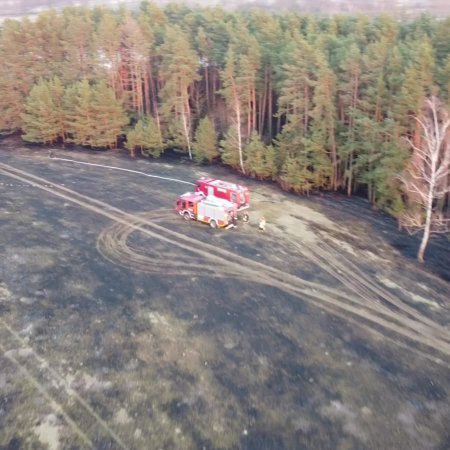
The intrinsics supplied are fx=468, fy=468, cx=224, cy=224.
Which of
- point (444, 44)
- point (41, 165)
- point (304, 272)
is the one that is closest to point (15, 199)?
point (41, 165)

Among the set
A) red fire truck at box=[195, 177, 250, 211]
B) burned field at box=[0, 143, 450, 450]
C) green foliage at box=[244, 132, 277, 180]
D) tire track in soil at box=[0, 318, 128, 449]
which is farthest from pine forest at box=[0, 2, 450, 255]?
tire track in soil at box=[0, 318, 128, 449]

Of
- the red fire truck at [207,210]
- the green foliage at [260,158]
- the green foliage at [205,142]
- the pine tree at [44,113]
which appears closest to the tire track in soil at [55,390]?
the red fire truck at [207,210]

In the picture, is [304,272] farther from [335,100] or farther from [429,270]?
[335,100]

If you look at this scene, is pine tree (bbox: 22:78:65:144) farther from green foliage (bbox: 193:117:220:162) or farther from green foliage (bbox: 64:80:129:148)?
green foliage (bbox: 193:117:220:162)

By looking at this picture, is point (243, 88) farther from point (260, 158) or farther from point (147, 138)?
point (147, 138)

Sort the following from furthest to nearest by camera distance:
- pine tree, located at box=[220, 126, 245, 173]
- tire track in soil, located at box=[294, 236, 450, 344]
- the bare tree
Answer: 1. pine tree, located at box=[220, 126, 245, 173]
2. the bare tree
3. tire track in soil, located at box=[294, 236, 450, 344]

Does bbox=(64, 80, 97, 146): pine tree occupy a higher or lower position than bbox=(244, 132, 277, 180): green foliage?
higher

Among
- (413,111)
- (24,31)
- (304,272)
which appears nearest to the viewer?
(304,272)
